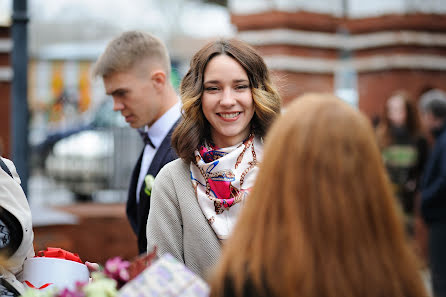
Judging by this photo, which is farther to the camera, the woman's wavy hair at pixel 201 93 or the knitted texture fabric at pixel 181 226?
the woman's wavy hair at pixel 201 93

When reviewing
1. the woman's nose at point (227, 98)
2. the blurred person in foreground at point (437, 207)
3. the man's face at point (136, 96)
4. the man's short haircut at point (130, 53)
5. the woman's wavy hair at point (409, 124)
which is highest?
the man's short haircut at point (130, 53)

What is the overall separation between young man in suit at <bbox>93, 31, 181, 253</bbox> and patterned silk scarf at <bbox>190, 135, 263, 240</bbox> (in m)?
0.93

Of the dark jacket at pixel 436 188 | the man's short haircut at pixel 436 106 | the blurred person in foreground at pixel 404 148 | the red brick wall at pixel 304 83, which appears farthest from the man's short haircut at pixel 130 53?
the blurred person in foreground at pixel 404 148

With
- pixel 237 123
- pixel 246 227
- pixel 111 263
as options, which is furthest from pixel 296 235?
pixel 237 123

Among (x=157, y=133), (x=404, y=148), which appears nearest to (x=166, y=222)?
(x=157, y=133)

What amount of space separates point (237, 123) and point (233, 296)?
3.97 feet

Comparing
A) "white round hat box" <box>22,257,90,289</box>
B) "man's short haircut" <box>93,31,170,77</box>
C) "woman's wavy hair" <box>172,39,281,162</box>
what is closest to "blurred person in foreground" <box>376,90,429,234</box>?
"man's short haircut" <box>93,31,170,77</box>

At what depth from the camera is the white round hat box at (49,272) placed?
2383 mm

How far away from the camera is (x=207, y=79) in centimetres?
274

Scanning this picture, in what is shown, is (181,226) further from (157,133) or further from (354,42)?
(354,42)

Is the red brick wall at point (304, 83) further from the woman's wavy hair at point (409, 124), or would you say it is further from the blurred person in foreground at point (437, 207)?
the blurred person in foreground at point (437, 207)

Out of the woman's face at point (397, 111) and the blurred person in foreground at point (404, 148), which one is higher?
the woman's face at point (397, 111)

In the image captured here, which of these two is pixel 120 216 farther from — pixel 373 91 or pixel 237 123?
pixel 237 123

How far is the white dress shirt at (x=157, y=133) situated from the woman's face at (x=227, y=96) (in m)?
0.83
